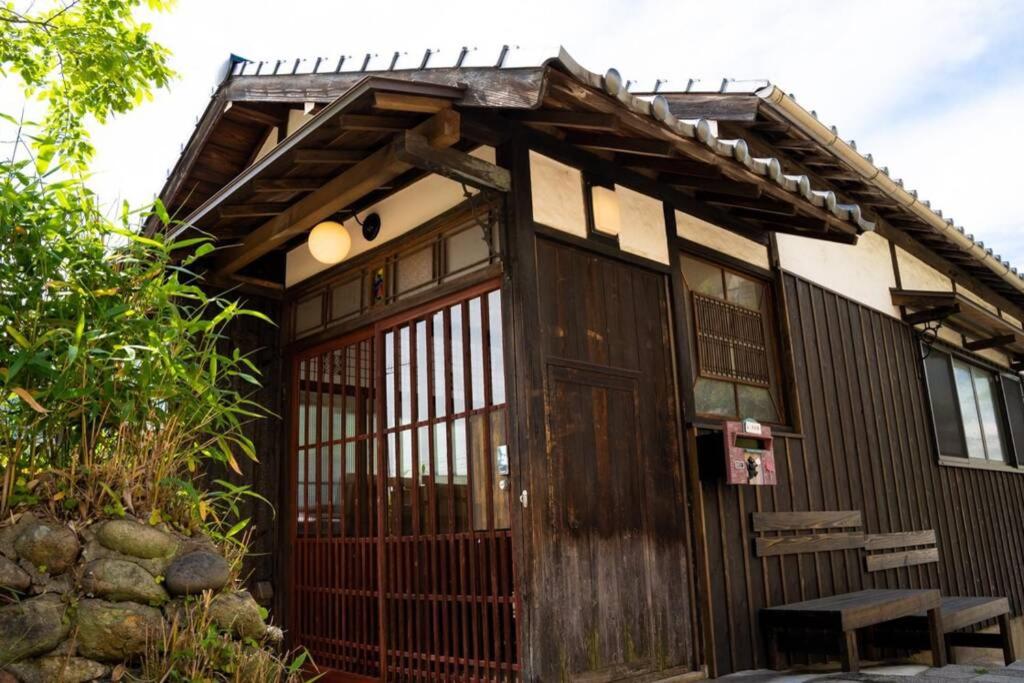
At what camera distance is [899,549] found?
24.5 feet

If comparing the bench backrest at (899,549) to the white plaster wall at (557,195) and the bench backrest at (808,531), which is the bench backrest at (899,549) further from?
the white plaster wall at (557,195)

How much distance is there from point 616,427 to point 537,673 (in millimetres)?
1518

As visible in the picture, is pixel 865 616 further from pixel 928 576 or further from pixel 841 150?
pixel 841 150

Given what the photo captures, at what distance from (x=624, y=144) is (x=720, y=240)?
1627 mm

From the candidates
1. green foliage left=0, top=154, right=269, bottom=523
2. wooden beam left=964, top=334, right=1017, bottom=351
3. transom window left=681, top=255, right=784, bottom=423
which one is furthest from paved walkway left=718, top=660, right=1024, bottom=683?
wooden beam left=964, top=334, right=1017, bottom=351

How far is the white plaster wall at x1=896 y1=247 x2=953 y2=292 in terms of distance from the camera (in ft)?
30.0

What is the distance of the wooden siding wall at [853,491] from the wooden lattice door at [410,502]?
5.29 feet

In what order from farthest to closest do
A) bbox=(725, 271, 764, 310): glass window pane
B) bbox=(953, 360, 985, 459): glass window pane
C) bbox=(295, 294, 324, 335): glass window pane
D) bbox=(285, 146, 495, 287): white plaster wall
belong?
bbox=(953, 360, 985, 459): glass window pane, bbox=(295, 294, 324, 335): glass window pane, bbox=(725, 271, 764, 310): glass window pane, bbox=(285, 146, 495, 287): white plaster wall

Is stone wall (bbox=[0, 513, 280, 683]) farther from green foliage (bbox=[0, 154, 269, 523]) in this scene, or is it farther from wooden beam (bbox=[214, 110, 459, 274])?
wooden beam (bbox=[214, 110, 459, 274])

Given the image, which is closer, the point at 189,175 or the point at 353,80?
the point at 353,80

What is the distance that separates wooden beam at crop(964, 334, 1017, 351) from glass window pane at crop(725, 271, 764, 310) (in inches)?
189

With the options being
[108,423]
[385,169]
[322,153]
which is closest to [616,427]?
[385,169]

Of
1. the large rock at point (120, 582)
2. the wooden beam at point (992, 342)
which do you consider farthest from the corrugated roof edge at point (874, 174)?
the large rock at point (120, 582)

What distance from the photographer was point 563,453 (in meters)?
4.63
